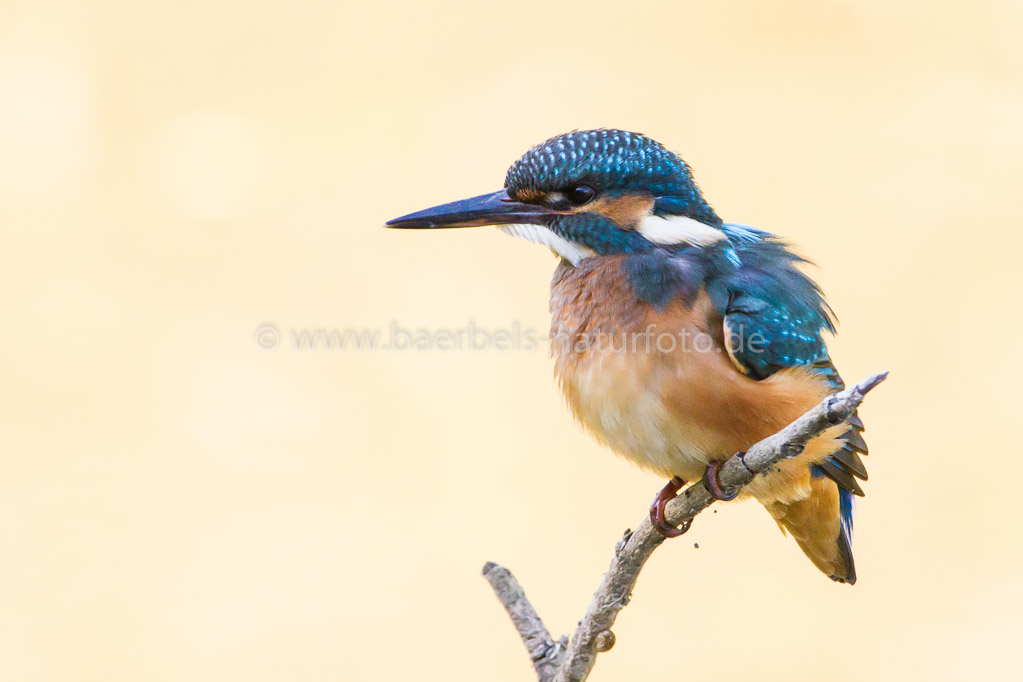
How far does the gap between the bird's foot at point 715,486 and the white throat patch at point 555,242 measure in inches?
22.9

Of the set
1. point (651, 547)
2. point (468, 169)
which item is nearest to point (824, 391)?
point (651, 547)

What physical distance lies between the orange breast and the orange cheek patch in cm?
11

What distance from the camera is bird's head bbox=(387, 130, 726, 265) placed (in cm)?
238

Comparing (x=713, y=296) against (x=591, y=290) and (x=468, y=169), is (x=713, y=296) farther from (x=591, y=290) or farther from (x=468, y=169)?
(x=468, y=169)

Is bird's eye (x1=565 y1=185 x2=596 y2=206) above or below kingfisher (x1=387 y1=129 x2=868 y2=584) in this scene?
above

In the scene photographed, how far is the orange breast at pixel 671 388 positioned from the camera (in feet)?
7.04

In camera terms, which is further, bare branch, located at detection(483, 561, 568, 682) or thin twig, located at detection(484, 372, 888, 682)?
bare branch, located at detection(483, 561, 568, 682)

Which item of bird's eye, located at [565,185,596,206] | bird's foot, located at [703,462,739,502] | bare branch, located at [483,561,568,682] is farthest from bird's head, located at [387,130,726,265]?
bare branch, located at [483,561,568,682]

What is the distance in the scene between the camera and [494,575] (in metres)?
2.35

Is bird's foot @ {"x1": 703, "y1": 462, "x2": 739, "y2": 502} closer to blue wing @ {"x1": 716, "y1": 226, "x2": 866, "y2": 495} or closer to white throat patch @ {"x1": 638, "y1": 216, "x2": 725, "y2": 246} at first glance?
blue wing @ {"x1": 716, "y1": 226, "x2": 866, "y2": 495}

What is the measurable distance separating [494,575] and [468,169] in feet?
10.9

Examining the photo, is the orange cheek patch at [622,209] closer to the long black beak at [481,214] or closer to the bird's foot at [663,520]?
the long black beak at [481,214]

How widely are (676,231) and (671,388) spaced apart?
441mm

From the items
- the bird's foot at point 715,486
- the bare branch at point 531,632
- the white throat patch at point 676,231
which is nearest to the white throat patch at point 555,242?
the white throat patch at point 676,231
